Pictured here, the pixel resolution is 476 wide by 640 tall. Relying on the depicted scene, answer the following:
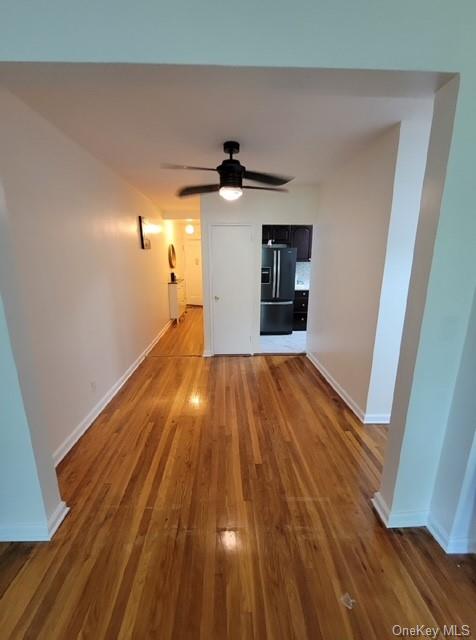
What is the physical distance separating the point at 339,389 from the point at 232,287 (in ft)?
6.68

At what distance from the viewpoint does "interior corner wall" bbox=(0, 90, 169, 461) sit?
1.57 metres

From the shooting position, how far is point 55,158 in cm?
205

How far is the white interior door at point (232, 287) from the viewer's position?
3898 millimetres

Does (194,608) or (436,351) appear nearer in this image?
(194,608)

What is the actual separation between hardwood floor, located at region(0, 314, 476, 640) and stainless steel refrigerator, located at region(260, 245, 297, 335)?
3.14 metres

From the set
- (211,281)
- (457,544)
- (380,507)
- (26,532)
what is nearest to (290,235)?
(211,281)

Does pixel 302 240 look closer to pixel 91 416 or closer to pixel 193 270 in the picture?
pixel 193 270

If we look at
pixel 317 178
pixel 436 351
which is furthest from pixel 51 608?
pixel 317 178

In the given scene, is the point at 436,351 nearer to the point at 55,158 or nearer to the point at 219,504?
the point at 219,504

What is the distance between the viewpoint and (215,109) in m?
1.76

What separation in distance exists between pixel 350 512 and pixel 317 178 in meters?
3.49

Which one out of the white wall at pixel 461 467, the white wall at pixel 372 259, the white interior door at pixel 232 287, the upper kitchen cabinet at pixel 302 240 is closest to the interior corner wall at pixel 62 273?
the white interior door at pixel 232 287

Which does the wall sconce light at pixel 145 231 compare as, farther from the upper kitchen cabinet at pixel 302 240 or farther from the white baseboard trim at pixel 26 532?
the white baseboard trim at pixel 26 532

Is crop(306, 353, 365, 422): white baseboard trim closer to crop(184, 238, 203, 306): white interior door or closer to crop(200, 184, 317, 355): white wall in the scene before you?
crop(200, 184, 317, 355): white wall
